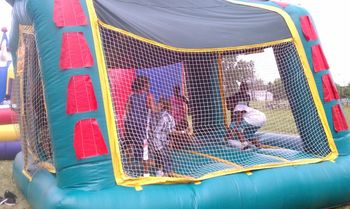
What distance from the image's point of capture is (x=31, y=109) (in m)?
3.81

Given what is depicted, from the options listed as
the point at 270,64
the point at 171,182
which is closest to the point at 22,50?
the point at 171,182

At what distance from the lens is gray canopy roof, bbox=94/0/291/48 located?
3.27m

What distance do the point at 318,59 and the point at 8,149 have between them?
4.41 meters

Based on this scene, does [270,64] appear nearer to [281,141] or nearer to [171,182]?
[281,141]

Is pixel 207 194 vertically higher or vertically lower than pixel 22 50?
lower

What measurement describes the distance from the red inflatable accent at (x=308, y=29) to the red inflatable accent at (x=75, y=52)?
2.02 meters

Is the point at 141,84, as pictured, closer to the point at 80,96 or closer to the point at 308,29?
the point at 80,96

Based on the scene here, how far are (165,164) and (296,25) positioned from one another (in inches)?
69.0

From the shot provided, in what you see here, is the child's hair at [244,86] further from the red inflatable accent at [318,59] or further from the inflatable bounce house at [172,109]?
the red inflatable accent at [318,59]

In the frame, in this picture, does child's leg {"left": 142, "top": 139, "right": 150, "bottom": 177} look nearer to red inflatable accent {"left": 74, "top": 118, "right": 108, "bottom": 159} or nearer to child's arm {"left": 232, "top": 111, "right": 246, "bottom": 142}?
red inflatable accent {"left": 74, "top": 118, "right": 108, "bottom": 159}

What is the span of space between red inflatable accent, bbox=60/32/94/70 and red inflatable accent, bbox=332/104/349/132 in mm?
2204

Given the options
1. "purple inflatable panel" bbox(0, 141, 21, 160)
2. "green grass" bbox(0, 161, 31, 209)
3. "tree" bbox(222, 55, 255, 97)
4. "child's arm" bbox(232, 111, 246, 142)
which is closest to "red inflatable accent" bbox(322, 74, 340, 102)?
"tree" bbox(222, 55, 255, 97)

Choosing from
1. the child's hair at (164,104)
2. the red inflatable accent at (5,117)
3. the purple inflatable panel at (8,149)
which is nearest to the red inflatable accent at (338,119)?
the child's hair at (164,104)

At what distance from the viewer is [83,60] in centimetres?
296
